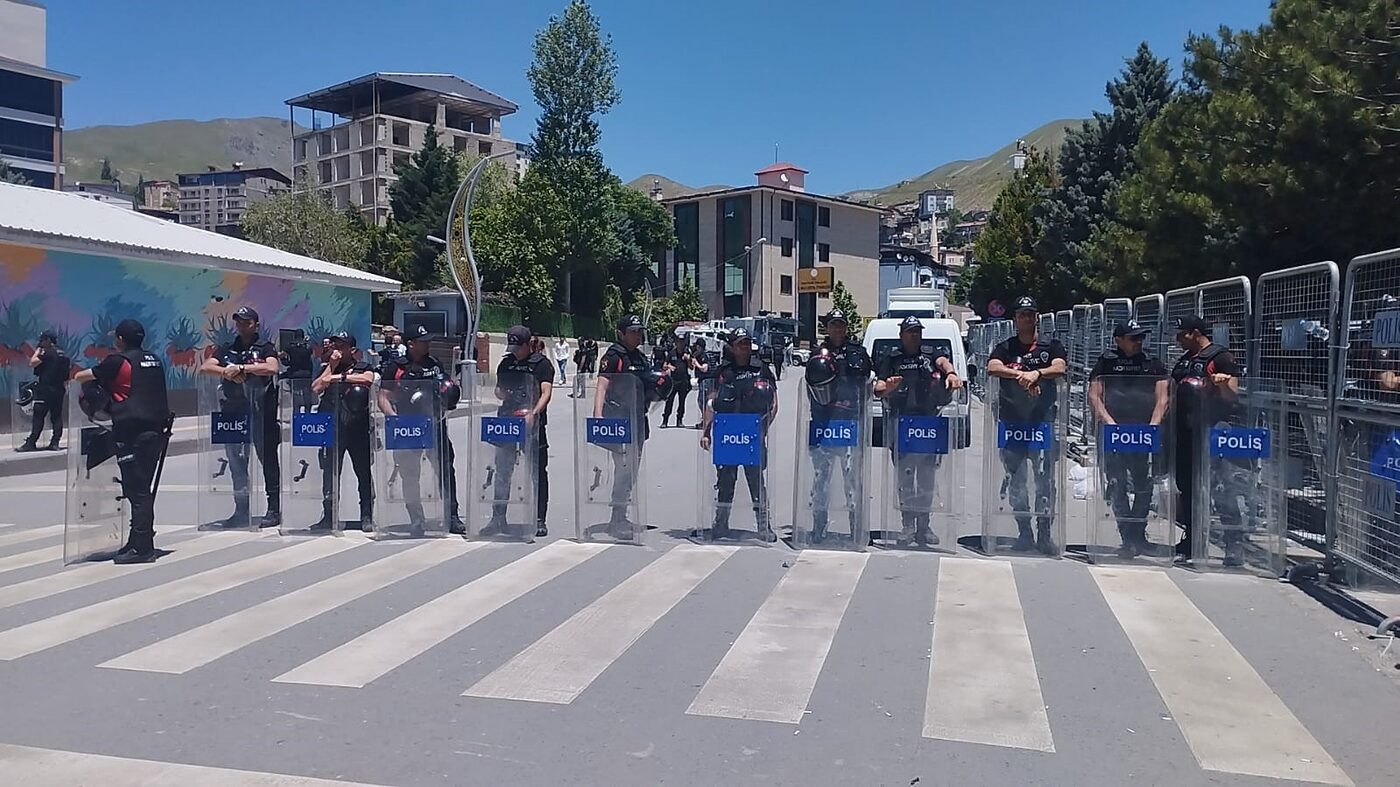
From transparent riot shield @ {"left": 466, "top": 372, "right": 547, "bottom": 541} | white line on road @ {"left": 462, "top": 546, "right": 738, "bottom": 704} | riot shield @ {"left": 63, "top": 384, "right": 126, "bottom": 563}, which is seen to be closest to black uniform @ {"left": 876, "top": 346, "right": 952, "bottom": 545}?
white line on road @ {"left": 462, "top": 546, "right": 738, "bottom": 704}

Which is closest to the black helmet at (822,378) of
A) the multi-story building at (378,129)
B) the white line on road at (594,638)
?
the white line on road at (594,638)

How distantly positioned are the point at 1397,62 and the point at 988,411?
6.28 meters

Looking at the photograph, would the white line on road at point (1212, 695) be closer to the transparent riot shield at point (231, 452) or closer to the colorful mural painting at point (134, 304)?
the transparent riot shield at point (231, 452)

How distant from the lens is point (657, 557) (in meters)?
9.12

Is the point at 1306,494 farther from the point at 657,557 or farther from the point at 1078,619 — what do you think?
the point at 657,557

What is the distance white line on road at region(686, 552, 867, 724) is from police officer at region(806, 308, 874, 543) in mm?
687

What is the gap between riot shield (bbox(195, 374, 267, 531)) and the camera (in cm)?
1052

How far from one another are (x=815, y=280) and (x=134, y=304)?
177ft

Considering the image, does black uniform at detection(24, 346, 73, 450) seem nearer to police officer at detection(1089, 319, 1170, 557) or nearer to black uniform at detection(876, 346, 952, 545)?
black uniform at detection(876, 346, 952, 545)

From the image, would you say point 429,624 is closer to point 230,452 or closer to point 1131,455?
point 230,452

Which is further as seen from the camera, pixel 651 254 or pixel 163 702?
pixel 651 254

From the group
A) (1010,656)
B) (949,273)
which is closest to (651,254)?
(949,273)

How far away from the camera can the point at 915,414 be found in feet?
30.6

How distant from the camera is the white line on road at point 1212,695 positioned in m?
4.77
